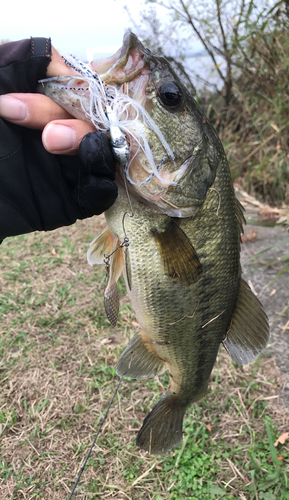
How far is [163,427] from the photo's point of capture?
5.51 ft

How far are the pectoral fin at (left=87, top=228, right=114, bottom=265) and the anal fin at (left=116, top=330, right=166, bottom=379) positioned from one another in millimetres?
418

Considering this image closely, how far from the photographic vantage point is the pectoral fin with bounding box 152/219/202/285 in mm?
1341

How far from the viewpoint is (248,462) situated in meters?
2.04

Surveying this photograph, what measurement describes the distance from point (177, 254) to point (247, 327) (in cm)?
54

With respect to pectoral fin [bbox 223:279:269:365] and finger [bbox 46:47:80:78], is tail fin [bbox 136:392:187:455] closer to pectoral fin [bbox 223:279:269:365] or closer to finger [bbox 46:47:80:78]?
pectoral fin [bbox 223:279:269:365]

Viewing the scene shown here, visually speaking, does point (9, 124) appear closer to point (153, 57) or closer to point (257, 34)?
point (153, 57)

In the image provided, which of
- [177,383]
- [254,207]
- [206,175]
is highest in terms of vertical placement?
[206,175]

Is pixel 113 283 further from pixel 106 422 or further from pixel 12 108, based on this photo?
pixel 106 422

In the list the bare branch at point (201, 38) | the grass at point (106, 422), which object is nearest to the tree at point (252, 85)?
the bare branch at point (201, 38)

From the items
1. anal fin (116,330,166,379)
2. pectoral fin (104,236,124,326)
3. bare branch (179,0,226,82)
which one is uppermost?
bare branch (179,0,226,82)

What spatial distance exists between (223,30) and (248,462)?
5766 mm

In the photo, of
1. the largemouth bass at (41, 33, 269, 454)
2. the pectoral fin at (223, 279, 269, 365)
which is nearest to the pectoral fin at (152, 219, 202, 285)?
the largemouth bass at (41, 33, 269, 454)

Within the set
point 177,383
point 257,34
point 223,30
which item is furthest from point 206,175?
point 223,30

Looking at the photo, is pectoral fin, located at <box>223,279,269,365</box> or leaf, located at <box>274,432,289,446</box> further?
leaf, located at <box>274,432,289,446</box>
